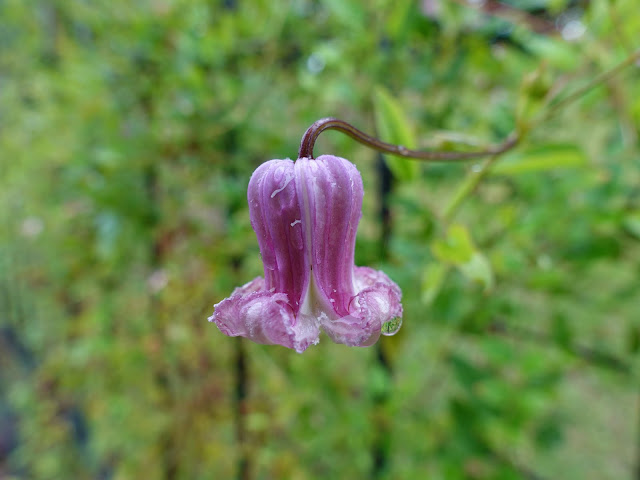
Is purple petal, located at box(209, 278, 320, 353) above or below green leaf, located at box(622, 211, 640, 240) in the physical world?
above

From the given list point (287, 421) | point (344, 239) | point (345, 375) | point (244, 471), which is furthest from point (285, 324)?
point (244, 471)

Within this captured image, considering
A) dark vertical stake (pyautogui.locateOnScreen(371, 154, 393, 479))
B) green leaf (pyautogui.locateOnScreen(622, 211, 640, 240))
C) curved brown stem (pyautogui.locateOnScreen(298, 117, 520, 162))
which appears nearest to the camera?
curved brown stem (pyautogui.locateOnScreen(298, 117, 520, 162))

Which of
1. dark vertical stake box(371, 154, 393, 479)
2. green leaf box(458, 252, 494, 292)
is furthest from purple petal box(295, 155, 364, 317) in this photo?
dark vertical stake box(371, 154, 393, 479)

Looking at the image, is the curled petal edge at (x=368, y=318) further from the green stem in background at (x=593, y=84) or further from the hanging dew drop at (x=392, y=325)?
the green stem in background at (x=593, y=84)

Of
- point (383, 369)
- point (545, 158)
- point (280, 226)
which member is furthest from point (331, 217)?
point (383, 369)

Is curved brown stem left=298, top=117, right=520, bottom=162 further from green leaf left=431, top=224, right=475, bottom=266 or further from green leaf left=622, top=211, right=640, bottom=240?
green leaf left=622, top=211, right=640, bottom=240

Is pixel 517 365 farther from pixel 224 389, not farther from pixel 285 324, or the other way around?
pixel 224 389

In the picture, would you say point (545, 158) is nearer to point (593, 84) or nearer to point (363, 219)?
point (593, 84)

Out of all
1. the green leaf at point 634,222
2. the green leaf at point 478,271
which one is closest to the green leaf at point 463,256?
the green leaf at point 478,271
